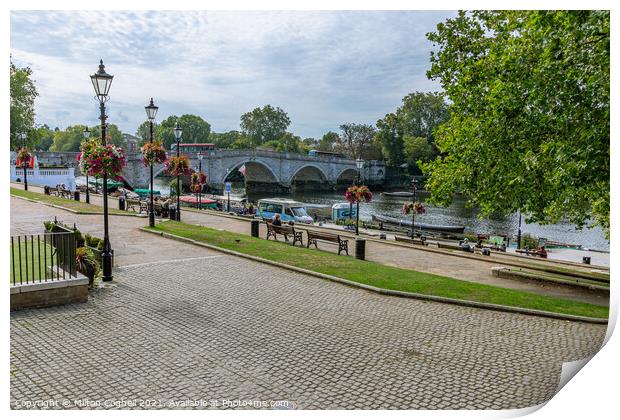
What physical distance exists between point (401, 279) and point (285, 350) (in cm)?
516

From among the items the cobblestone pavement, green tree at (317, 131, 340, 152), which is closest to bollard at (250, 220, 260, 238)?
the cobblestone pavement

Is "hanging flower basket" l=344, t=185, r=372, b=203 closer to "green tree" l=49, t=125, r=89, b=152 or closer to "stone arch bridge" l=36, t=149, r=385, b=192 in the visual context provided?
"stone arch bridge" l=36, t=149, r=385, b=192

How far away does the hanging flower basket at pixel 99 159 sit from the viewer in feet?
34.6

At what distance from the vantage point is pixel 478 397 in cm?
584

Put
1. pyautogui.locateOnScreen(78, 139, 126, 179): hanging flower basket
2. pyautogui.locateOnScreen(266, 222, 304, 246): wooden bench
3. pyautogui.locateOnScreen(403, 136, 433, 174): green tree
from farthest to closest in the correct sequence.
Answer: pyautogui.locateOnScreen(403, 136, 433, 174): green tree
pyautogui.locateOnScreen(266, 222, 304, 246): wooden bench
pyautogui.locateOnScreen(78, 139, 126, 179): hanging flower basket

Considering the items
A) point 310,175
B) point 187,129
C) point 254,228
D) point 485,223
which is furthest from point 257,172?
point 254,228

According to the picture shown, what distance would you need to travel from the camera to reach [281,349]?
22.8 feet

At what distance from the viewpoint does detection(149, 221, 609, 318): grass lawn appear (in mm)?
9750

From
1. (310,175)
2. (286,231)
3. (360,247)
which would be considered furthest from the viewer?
(310,175)

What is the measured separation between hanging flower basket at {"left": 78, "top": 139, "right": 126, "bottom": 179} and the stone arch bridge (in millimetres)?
32516

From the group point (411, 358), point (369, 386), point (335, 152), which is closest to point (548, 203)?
point (411, 358)

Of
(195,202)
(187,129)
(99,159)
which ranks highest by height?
(187,129)

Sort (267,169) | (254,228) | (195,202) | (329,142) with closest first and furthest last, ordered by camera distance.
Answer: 1. (254,228)
2. (195,202)
3. (267,169)
4. (329,142)

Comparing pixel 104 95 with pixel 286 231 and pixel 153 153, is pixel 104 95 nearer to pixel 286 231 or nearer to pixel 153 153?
pixel 153 153
